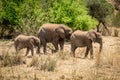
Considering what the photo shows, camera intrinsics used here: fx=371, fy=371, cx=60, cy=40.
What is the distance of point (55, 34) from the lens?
15961 millimetres

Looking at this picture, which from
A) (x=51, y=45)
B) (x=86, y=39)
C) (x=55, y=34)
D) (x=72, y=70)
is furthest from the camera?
(x=51, y=45)

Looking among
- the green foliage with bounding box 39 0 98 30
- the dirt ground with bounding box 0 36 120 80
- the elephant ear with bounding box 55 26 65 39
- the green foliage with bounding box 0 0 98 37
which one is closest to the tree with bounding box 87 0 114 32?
the green foliage with bounding box 0 0 98 37

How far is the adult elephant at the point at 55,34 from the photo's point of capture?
51.6 feet

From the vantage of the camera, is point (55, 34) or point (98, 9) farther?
point (98, 9)

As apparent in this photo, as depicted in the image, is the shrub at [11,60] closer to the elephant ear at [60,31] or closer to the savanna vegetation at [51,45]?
the savanna vegetation at [51,45]

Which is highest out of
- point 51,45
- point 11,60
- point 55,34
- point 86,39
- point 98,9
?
point 98,9

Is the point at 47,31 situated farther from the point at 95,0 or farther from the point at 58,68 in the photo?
the point at 95,0

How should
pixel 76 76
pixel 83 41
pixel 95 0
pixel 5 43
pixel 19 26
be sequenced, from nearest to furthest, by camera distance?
pixel 76 76
pixel 83 41
pixel 5 43
pixel 19 26
pixel 95 0

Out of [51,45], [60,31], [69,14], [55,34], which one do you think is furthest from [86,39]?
[69,14]

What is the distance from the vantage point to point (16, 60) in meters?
12.5

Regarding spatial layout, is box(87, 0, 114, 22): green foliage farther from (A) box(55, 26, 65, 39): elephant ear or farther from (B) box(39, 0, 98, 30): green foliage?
(A) box(55, 26, 65, 39): elephant ear

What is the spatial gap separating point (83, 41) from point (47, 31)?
76.2 inches

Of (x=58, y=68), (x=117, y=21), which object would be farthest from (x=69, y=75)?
(x=117, y=21)

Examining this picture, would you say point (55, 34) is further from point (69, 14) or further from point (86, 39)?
point (69, 14)
